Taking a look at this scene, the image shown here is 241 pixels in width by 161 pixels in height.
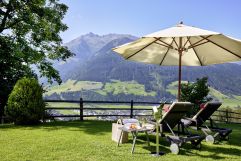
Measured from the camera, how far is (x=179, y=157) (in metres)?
7.72

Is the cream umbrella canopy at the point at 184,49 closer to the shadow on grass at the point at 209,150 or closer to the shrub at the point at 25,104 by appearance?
the shadow on grass at the point at 209,150

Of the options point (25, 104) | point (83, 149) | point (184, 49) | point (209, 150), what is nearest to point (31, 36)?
point (25, 104)

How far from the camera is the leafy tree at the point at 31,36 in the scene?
18.6m

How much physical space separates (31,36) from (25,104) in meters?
8.43

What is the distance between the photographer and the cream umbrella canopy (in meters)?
9.91

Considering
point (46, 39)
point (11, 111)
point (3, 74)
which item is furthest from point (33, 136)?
point (46, 39)

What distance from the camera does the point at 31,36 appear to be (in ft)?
67.7

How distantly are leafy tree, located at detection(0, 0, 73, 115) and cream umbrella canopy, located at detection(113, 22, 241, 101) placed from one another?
8897 millimetres

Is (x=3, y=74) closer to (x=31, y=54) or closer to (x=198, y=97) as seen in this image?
(x=31, y=54)

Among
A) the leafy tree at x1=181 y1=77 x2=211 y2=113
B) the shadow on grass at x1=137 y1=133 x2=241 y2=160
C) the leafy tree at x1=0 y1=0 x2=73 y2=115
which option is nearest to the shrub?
the leafy tree at x1=0 y1=0 x2=73 y2=115

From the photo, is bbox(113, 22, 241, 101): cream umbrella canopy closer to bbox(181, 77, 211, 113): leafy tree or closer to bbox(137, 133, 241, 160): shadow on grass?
bbox(137, 133, 241, 160): shadow on grass

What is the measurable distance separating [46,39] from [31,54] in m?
1.76

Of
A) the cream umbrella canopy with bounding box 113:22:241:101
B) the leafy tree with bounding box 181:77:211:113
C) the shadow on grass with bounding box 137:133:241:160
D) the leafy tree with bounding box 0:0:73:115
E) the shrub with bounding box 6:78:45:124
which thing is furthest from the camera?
the leafy tree with bounding box 181:77:211:113

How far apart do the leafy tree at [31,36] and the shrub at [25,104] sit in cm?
436
